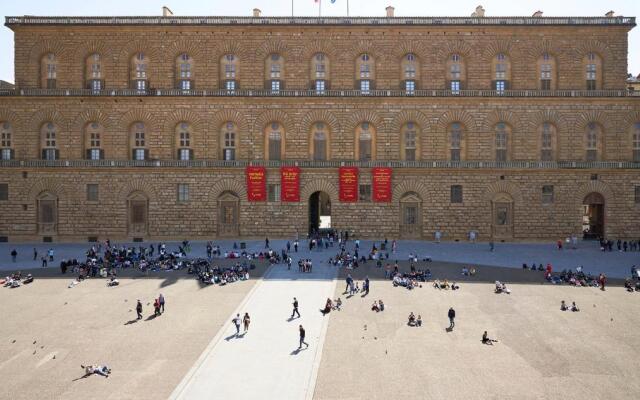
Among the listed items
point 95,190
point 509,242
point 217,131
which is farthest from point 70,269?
point 509,242

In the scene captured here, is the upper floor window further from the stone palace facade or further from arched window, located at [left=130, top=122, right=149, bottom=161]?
arched window, located at [left=130, top=122, right=149, bottom=161]

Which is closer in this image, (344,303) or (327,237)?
(344,303)

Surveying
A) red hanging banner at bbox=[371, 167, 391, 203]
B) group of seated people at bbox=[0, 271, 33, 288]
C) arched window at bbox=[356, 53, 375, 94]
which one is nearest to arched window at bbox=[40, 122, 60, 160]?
group of seated people at bbox=[0, 271, 33, 288]

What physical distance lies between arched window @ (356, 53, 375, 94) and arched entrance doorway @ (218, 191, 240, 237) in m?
15.8

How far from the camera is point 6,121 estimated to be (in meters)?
40.4

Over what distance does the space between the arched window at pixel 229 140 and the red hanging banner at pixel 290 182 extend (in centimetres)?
514

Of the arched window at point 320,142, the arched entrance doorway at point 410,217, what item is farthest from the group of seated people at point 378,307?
the arched window at point 320,142

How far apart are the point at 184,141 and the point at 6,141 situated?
54.5ft

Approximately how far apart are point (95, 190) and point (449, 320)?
34.5m

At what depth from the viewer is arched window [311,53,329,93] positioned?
4084 centimetres

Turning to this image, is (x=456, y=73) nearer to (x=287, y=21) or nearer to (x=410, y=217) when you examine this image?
(x=410, y=217)

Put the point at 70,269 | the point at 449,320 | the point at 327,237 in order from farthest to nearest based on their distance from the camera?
the point at 327,237
the point at 70,269
the point at 449,320

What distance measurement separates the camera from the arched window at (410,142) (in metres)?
40.4

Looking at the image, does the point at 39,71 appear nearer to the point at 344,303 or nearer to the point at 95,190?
the point at 95,190
